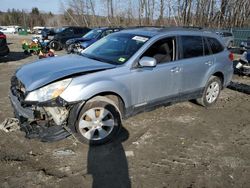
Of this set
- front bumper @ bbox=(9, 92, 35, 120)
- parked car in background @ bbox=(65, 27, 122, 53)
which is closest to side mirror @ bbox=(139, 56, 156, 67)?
front bumper @ bbox=(9, 92, 35, 120)

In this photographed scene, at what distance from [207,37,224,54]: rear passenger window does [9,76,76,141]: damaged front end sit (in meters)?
3.53

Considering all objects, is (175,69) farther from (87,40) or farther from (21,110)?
(87,40)

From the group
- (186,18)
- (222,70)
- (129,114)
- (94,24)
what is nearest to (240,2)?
(186,18)

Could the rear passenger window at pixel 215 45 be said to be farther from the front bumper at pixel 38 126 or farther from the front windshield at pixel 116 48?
the front bumper at pixel 38 126

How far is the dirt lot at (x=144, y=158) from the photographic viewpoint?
133 inches

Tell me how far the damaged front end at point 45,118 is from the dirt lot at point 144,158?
0.34 meters

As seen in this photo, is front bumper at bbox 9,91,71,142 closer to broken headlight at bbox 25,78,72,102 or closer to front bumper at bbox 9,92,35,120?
front bumper at bbox 9,92,35,120

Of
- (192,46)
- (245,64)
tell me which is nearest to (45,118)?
(192,46)

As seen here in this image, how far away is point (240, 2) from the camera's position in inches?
1171

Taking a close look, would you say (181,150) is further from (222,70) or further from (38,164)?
(222,70)

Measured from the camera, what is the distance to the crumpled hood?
3859 millimetres

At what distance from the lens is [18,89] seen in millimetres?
4215

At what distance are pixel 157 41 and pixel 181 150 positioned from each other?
6.31ft

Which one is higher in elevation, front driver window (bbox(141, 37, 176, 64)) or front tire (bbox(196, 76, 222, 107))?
front driver window (bbox(141, 37, 176, 64))
